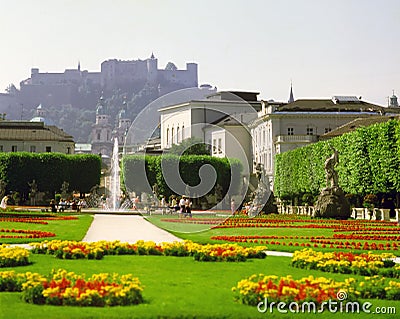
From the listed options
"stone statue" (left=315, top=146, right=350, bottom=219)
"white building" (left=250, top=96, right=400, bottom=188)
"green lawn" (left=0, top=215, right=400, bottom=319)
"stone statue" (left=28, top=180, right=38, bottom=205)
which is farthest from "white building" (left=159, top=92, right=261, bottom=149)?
"green lawn" (left=0, top=215, right=400, bottom=319)

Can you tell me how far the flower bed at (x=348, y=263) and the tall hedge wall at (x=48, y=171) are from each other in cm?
6392

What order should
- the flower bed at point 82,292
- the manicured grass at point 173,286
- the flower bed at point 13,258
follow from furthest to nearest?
the flower bed at point 13,258 < the flower bed at point 82,292 < the manicured grass at point 173,286

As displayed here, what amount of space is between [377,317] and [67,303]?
5.06 meters

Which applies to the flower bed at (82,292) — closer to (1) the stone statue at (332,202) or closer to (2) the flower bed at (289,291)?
(2) the flower bed at (289,291)

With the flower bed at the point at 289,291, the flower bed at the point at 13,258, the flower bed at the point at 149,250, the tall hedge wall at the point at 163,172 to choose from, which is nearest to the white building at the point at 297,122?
the tall hedge wall at the point at 163,172

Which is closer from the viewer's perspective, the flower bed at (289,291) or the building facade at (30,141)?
the flower bed at (289,291)

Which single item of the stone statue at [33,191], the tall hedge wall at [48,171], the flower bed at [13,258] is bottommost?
the flower bed at [13,258]

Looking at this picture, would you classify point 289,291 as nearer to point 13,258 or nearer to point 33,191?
point 13,258

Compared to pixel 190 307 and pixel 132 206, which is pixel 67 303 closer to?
pixel 190 307

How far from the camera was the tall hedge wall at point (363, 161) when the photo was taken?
4866 centimetres

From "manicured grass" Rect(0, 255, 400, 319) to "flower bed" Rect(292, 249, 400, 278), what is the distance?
0.35m

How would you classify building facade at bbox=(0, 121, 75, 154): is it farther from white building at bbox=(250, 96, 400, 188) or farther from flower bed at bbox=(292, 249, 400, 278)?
flower bed at bbox=(292, 249, 400, 278)

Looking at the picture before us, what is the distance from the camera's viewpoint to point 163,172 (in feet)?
290

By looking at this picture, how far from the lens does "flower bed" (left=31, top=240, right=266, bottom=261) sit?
19.3m
